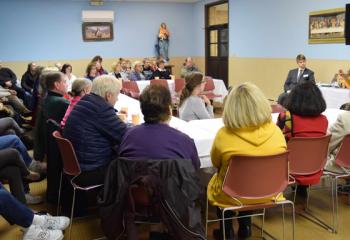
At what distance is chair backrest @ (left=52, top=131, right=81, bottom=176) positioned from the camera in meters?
2.47

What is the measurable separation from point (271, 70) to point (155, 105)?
6757 millimetres

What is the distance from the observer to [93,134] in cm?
256

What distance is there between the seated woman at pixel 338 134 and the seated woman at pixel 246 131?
847 mm

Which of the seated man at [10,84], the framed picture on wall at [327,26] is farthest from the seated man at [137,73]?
the framed picture on wall at [327,26]

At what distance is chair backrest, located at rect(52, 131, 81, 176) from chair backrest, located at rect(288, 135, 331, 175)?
4.57ft

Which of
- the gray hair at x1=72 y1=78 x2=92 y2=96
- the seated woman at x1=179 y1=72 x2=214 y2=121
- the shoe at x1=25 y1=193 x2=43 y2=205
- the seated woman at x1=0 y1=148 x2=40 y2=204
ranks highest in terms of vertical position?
the gray hair at x1=72 y1=78 x2=92 y2=96

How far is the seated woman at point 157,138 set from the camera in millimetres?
2010

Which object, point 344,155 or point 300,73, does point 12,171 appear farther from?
point 300,73

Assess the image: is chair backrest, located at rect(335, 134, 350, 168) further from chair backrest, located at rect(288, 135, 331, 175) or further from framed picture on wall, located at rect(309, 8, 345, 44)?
framed picture on wall, located at rect(309, 8, 345, 44)

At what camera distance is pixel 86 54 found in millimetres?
10891

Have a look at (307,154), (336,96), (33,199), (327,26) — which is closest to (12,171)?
(33,199)

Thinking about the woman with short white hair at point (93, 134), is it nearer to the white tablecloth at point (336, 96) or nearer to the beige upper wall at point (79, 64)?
the white tablecloth at point (336, 96)

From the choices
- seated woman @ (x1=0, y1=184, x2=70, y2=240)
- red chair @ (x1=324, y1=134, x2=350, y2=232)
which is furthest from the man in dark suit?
seated woman @ (x1=0, y1=184, x2=70, y2=240)

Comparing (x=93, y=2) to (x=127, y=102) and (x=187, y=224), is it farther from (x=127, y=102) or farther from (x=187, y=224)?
(x=187, y=224)
